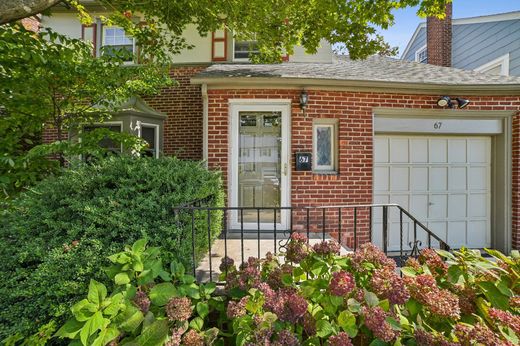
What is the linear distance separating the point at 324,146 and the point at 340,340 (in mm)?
4119

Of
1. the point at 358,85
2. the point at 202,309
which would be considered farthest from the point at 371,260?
the point at 358,85

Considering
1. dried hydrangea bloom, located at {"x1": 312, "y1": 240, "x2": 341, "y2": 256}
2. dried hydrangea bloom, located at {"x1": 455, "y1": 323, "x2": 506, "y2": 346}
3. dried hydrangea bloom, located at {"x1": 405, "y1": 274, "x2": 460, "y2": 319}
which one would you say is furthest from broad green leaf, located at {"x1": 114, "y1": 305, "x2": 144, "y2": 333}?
dried hydrangea bloom, located at {"x1": 455, "y1": 323, "x2": 506, "y2": 346}

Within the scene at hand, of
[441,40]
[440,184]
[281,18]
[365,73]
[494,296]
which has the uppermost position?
[441,40]

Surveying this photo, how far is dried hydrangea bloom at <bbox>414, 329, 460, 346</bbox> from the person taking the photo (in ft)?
3.91

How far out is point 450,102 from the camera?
516 cm

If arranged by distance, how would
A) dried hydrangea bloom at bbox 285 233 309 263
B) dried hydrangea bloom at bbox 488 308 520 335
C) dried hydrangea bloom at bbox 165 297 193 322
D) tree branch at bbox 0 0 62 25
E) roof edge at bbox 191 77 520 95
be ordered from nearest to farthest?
dried hydrangea bloom at bbox 488 308 520 335 → dried hydrangea bloom at bbox 165 297 193 322 → dried hydrangea bloom at bbox 285 233 309 263 → tree branch at bbox 0 0 62 25 → roof edge at bbox 191 77 520 95

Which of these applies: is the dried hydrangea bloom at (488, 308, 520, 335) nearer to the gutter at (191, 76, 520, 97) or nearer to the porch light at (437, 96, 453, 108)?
the gutter at (191, 76, 520, 97)

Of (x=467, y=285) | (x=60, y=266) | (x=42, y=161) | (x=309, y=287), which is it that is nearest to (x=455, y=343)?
(x=467, y=285)

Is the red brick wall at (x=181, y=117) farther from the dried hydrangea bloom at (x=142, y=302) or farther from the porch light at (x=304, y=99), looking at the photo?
the dried hydrangea bloom at (x=142, y=302)

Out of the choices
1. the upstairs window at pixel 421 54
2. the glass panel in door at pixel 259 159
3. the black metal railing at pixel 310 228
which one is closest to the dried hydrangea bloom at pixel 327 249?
the black metal railing at pixel 310 228

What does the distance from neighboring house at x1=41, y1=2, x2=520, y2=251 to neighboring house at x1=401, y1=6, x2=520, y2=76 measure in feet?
11.2

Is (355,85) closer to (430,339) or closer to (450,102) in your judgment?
(450,102)

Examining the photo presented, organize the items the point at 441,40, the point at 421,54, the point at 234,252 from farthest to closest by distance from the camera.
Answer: the point at 421,54 < the point at 441,40 < the point at 234,252

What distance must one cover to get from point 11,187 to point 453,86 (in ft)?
23.6
